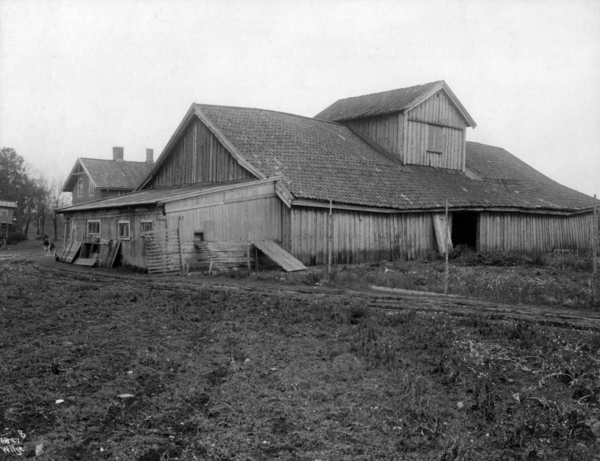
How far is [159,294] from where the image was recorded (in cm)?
1312

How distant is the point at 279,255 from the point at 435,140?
45.8 feet

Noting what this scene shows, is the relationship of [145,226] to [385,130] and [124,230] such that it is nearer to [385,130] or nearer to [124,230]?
[124,230]

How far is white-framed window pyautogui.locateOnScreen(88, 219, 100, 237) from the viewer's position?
24091mm

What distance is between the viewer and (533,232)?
2870cm

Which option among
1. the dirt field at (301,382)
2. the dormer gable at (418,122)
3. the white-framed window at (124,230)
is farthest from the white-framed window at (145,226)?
the dormer gable at (418,122)

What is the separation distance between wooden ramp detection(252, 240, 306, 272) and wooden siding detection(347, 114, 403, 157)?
10540mm

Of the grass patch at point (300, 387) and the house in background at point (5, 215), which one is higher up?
the house in background at point (5, 215)

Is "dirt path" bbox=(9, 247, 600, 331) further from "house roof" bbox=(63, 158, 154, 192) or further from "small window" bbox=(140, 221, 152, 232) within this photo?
"house roof" bbox=(63, 158, 154, 192)

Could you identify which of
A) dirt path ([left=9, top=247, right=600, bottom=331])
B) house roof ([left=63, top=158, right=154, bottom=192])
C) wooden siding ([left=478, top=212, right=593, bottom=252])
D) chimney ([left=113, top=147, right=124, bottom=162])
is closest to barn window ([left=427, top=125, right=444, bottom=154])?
wooden siding ([left=478, top=212, right=593, bottom=252])

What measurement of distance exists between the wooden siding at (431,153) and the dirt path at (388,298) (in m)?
14.8

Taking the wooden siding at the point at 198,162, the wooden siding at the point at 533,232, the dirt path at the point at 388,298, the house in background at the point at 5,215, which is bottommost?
the dirt path at the point at 388,298

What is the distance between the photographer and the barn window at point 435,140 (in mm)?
29438

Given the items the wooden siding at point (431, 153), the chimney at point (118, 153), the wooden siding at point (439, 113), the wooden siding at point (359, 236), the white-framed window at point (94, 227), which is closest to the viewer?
the wooden siding at point (359, 236)

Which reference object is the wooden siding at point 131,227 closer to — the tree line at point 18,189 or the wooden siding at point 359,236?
the wooden siding at point 359,236
